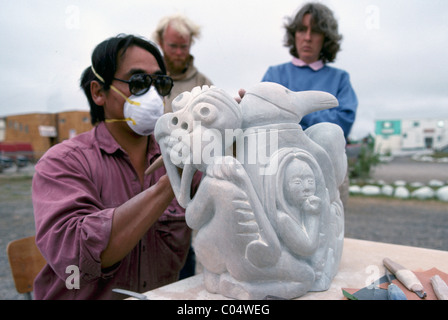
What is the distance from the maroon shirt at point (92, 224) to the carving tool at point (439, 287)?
3.98 feet

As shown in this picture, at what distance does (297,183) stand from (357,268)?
65cm

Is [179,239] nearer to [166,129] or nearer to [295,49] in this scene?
[166,129]

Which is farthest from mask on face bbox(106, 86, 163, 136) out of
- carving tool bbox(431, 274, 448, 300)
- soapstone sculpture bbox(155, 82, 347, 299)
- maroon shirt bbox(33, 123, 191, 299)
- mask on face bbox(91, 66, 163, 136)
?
carving tool bbox(431, 274, 448, 300)

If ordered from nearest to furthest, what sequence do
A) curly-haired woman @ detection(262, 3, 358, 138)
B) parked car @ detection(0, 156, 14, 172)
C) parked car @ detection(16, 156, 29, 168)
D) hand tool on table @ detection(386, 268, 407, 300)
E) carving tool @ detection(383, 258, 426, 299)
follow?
hand tool on table @ detection(386, 268, 407, 300), carving tool @ detection(383, 258, 426, 299), curly-haired woman @ detection(262, 3, 358, 138), parked car @ detection(16, 156, 29, 168), parked car @ detection(0, 156, 14, 172)

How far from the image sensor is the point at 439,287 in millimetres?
1419

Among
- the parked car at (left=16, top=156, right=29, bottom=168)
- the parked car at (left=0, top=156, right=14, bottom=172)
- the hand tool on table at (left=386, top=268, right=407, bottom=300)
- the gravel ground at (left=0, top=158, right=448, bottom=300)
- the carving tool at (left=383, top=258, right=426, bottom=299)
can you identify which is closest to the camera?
the hand tool on table at (left=386, top=268, right=407, bottom=300)

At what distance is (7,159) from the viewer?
9.05 metres

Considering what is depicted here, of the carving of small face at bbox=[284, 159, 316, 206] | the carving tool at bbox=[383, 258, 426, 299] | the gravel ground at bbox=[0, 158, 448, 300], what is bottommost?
the gravel ground at bbox=[0, 158, 448, 300]

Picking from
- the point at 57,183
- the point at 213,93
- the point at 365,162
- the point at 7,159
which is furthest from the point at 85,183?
the point at 7,159

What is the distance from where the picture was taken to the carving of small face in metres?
1.48

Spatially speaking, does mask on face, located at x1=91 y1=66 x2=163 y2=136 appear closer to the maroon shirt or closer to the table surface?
the maroon shirt

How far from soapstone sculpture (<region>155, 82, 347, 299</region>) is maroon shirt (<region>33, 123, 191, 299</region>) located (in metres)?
0.37

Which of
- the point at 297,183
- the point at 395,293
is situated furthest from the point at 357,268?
the point at 297,183

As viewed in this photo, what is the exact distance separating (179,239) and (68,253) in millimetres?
630
